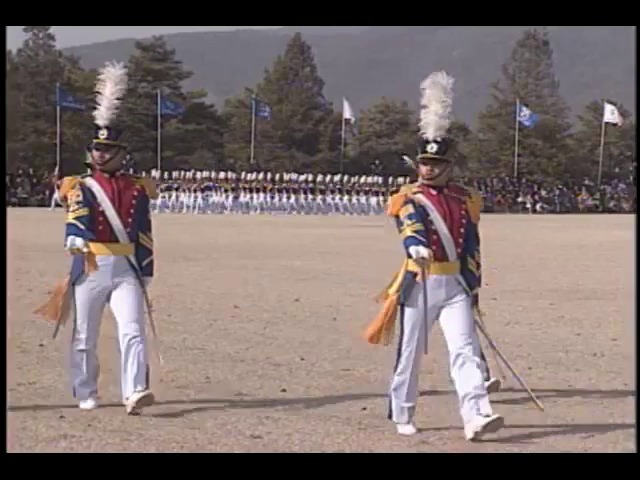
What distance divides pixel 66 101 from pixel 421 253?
49715mm

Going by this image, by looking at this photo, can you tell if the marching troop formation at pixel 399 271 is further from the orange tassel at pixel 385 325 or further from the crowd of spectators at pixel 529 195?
the crowd of spectators at pixel 529 195

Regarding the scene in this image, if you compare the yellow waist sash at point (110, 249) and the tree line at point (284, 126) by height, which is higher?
the tree line at point (284, 126)

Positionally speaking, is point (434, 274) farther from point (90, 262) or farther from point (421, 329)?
point (90, 262)

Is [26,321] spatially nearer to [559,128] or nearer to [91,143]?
[91,143]

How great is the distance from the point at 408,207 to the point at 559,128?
71637 millimetres

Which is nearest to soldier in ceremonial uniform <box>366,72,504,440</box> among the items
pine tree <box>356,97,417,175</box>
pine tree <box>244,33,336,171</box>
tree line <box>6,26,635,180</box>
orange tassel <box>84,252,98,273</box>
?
orange tassel <box>84,252,98,273</box>

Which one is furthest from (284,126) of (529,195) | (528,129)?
(529,195)

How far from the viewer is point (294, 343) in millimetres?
11586

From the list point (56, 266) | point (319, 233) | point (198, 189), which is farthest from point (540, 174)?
point (56, 266)

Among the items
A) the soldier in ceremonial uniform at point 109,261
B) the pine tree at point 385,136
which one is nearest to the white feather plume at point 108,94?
the soldier in ceremonial uniform at point 109,261

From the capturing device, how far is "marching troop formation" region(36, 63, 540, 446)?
316 inches

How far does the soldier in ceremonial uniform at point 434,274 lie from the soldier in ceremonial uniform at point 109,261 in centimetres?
160

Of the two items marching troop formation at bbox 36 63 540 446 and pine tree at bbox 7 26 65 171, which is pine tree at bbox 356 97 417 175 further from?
marching troop formation at bbox 36 63 540 446

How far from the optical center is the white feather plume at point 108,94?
29.9ft
